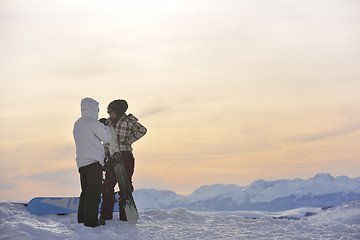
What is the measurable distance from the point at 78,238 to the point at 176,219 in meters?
2.94

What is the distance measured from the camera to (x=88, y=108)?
680cm

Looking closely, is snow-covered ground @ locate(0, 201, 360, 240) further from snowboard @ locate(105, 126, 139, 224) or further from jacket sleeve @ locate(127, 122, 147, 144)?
jacket sleeve @ locate(127, 122, 147, 144)

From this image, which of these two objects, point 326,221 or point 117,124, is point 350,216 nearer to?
point 326,221

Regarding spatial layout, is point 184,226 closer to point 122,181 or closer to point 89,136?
point 122,181

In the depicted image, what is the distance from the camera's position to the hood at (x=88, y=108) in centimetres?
680

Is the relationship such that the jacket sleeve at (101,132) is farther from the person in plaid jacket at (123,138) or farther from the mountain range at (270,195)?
the mountain range at (270,195)

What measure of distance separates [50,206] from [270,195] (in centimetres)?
9064

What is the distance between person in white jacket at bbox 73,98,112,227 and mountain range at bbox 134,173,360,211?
216 feet

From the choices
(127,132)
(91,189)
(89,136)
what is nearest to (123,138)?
(127,132)

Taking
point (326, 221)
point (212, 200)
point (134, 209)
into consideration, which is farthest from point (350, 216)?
point (212, 200)

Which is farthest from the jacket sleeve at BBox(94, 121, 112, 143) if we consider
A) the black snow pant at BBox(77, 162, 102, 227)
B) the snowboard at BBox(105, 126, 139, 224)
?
the snowboard at BBox(105, 126, 139, 224)

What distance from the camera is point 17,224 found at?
20.6ft

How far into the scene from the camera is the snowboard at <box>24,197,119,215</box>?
8.13 metres

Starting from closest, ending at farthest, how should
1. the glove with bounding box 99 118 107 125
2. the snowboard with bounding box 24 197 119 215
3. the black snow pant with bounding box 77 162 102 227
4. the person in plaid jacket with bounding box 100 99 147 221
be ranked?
the black snow pant with bounding box 77 162 102 227 < the person in plaid jacket with bounding box 100 99 147 221 < the glove with bounding box 99 118 107 125 < the snowboard with bounding box 24 197 119 215
